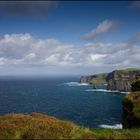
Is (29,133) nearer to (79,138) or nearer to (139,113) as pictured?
(79,138)

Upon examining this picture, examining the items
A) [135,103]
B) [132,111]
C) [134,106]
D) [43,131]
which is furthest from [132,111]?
[43,131]

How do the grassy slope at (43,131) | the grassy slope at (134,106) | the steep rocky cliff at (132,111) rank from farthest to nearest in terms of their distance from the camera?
the steep rocky cliff at (132,111)
the grassy slope at (134,106)
the grassy slope at (43,131)

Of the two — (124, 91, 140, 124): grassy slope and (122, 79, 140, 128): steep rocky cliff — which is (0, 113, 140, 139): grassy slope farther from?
(124, 91, 140, 124): grassy slope

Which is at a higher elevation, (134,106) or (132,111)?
(134,106)

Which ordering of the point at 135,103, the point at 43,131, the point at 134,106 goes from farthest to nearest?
the point at 135,103
the point at 134,106
the point at 43,131

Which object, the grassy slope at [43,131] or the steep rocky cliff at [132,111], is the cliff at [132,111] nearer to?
the steep rocky cliff at [132,111]

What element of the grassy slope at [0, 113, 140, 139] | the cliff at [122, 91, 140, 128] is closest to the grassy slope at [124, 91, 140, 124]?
the cliff at [122, 91, 140, 128]

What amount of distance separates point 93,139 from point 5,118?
8.59 m

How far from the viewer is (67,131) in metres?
17.6

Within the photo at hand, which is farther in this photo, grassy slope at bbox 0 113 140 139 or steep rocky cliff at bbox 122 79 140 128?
steep rocky cliff at bbox 122 79 140 128

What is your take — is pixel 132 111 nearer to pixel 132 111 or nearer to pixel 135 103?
pixel 132 111

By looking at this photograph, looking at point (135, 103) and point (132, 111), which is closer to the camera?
point (132, 111)

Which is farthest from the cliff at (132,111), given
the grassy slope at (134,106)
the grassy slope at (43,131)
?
the grassy slope at (43,131)

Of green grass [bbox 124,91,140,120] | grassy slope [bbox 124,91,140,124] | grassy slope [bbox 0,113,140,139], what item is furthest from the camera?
green grass [bbox 124,91,140,120]
